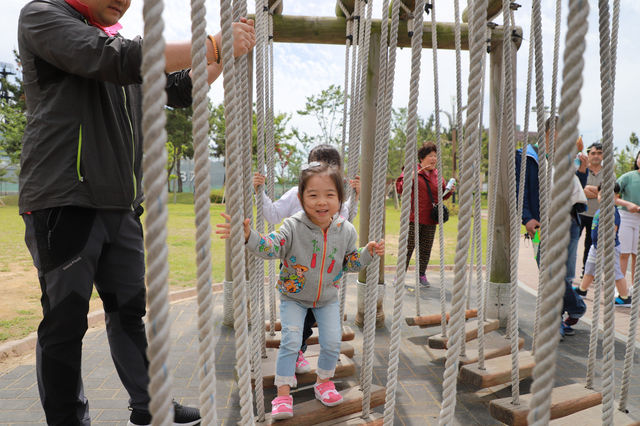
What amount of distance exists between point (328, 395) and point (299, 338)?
285 mm

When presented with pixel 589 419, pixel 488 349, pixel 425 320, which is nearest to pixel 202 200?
pixel 589 419

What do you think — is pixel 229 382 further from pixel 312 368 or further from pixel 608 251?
pixel 608 251

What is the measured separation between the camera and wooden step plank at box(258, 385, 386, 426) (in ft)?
5.71

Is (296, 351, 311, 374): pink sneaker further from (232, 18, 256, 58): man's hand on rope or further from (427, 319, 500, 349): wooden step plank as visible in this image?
(232, 18, 256, 58): man's hand on rope

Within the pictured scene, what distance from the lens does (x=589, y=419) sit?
64.3 inches

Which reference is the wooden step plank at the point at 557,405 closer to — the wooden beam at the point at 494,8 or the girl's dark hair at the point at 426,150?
the wooden beam at the point at 494,8

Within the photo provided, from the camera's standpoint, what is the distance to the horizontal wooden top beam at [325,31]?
3.13 metres

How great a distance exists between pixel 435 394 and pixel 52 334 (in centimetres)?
192

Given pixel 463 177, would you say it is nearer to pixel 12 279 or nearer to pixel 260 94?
pixel 260 94

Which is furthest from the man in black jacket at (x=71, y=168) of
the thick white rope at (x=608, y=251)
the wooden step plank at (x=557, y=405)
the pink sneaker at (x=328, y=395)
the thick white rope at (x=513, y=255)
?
the wooden step plank at (x=557, y=405)

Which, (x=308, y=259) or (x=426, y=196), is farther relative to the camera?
(x=426, y=196)

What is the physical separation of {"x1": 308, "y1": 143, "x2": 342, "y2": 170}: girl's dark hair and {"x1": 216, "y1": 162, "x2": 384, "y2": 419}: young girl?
554 mm

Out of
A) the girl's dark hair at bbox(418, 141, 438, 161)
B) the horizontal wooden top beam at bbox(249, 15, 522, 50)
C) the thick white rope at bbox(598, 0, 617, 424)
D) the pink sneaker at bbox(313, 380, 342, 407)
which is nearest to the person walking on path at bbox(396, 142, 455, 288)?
the girl's dark hair at bbox(418, 141, 438, 161)

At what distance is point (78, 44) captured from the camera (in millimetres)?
1145
